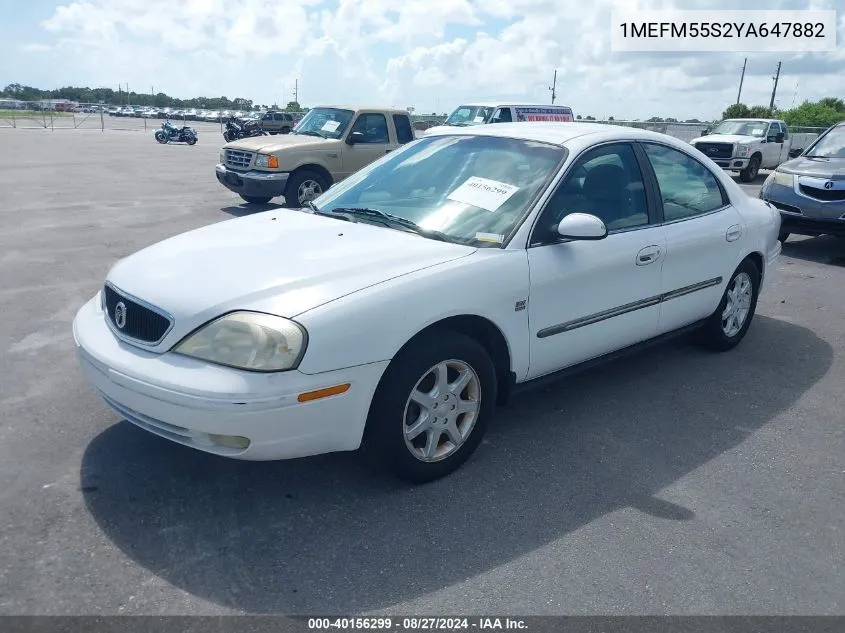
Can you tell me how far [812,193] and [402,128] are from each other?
21.8ft

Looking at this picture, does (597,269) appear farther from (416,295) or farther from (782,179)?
(782,179)

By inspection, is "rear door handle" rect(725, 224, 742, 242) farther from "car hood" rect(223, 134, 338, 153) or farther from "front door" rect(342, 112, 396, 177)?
"car hood" rect(223, 134, 338, 153)

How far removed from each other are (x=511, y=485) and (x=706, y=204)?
265 centimetres

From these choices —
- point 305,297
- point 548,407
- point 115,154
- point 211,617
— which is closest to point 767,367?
point 548,407

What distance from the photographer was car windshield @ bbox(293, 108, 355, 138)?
484 inches

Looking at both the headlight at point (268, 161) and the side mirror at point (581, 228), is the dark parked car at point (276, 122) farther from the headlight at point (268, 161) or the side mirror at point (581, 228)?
the side mirror at point (581, 228)

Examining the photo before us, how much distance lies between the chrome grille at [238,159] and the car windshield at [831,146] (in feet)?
27.8

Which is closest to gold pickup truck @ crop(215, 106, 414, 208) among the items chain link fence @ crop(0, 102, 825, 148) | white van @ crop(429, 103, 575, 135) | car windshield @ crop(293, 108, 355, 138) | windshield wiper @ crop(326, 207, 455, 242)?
car windshield @ crop(293, 108, 355, 138)

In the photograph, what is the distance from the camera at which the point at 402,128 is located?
1288cm

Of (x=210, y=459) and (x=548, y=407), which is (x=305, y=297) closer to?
(x=210, y=459)

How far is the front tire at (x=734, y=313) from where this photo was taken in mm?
5297

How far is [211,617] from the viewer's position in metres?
2.56

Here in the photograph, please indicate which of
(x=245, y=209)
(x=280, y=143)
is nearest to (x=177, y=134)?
(x=245, y=209)

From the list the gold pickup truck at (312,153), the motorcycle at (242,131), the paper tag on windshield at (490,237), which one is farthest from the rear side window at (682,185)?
the motorcycle at (242,131)
